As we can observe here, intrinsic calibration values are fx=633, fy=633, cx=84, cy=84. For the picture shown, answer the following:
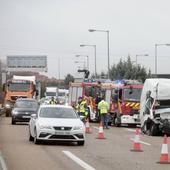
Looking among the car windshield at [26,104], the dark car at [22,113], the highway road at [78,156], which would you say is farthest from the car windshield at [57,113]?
the car windshield at [26,104]

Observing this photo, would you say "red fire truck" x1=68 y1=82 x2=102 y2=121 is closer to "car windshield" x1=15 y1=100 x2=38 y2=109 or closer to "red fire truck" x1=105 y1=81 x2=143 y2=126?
"red fire truck" x1=105 y1=81 x2=143 y2=126

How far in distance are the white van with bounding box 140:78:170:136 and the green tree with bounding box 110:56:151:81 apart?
192 feet

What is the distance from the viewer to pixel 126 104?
128 feet

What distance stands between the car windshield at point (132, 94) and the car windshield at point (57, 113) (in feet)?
53.3

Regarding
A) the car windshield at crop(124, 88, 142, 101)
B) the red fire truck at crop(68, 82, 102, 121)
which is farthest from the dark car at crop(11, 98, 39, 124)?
the red fire truck at crop(68, 82, 102, 121)

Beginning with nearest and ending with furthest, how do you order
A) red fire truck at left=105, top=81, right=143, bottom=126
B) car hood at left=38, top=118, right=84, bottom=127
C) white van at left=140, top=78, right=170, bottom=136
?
car hood at left=38, top=118, right=84, bottom=127 → white van at left=140, top=78, right=170, bottom=136 → red fire truck at left=105, top=81, right=143, bottom=126

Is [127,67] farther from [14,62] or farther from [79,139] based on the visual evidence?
[79,139]

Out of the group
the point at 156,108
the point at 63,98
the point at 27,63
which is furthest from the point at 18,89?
the point at 27,63

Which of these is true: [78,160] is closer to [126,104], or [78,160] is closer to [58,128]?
[58,128]

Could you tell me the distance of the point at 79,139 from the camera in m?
22.1

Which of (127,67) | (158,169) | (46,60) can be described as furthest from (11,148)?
(46,60)

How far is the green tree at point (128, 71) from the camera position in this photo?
91.8m

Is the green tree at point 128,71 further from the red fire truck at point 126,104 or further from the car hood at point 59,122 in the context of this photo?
the car hood at point 59,122

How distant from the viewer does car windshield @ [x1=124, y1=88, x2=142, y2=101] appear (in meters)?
39.5
